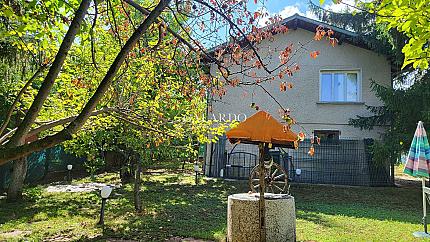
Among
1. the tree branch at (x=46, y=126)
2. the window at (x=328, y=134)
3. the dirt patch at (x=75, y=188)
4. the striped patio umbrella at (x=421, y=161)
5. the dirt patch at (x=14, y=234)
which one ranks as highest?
the window at (x=328, y=134)

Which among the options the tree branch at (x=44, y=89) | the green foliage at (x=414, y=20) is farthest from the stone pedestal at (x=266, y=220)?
the tree branch at (x=44, y=89)

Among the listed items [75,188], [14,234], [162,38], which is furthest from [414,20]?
[75,188]

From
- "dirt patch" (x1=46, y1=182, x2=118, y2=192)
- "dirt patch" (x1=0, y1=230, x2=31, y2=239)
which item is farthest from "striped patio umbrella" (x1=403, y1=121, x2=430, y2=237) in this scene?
"dirt patch" (x1=46, y1=182, x2=118, y2=192)

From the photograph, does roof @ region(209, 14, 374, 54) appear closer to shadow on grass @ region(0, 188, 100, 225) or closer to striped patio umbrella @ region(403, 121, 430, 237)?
striped patio umbrella @ region(403, 121, 430, 237)

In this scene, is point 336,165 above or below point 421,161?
below

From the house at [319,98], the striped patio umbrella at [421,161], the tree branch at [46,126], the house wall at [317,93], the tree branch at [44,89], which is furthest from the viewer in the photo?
the house wall at [317,93]

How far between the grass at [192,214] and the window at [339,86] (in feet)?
13.8

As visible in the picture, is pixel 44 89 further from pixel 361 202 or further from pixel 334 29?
pixel 334 29

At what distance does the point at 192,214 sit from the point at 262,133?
4160 millimetres

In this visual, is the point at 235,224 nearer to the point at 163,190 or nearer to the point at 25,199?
the point at 163,190

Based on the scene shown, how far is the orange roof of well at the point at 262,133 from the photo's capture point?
19.4 ft

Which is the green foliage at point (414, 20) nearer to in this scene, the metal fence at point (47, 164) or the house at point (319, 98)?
the house at point (319, 98)

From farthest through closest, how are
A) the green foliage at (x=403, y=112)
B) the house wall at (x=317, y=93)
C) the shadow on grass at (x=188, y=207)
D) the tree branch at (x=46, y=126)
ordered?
the house wall at (x=317, y=93)
the green foliage at (x=403, y=112)
the shadow on grass at (x=188, y=207)
the tree branch at (x=46, y=126)

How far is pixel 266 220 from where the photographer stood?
6.13 meters
